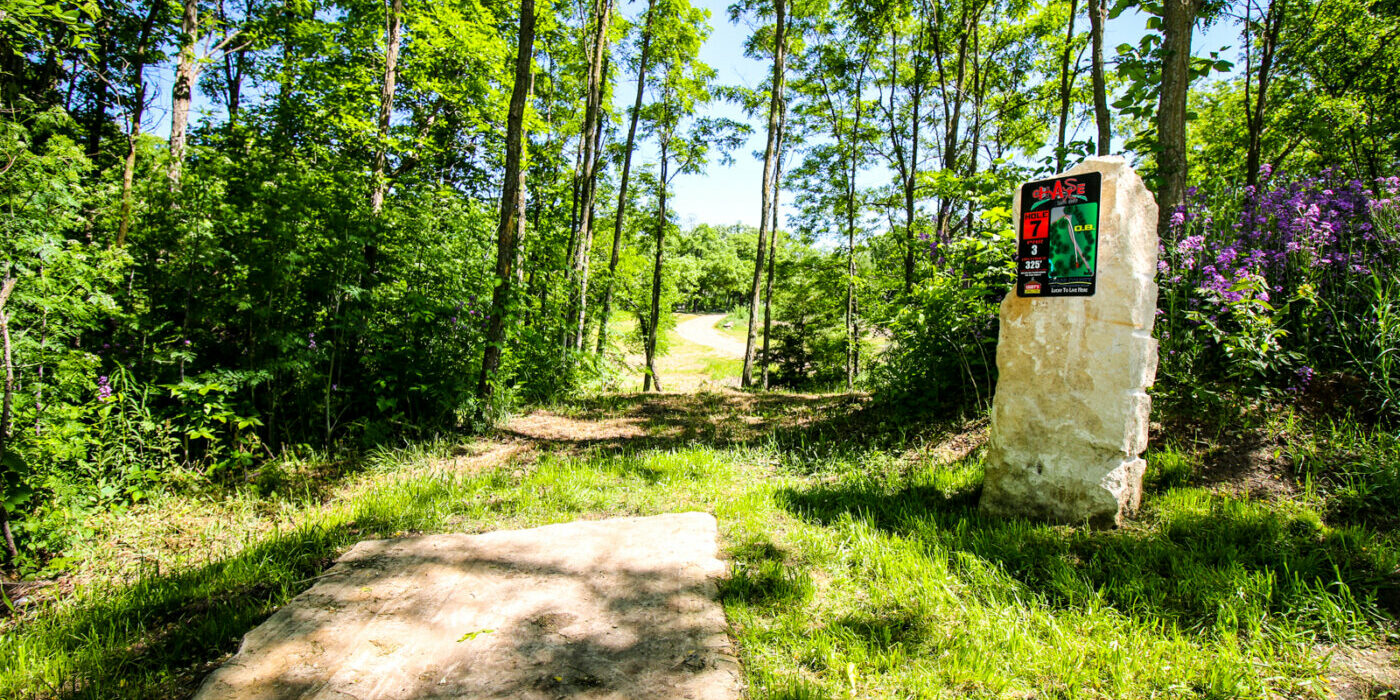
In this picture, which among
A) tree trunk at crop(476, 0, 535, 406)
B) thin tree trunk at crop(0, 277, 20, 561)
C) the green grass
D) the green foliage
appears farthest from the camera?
the green grass

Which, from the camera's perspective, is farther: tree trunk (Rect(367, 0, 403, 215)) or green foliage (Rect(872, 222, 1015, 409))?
tree trunk (Rect(367, 0, 403, 215))

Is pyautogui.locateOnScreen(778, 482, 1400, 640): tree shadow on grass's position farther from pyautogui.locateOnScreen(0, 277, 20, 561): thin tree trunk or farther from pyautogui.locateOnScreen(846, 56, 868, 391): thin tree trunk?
pyautogui.locateOnScreen(846, 56, 868, 391): thin tree trunk

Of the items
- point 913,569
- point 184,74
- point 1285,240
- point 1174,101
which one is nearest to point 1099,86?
point 1174,101

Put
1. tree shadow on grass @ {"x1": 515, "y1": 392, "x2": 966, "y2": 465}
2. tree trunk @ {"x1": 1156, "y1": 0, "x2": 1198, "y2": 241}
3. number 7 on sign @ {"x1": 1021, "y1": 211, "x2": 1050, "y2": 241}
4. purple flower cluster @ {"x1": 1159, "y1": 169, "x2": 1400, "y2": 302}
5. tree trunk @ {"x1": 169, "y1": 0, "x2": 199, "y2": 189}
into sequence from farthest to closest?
tree trunk @ {"x1": 169, "y1": 0, "x2": 199, "y2": 189}
tree shadow on grass @ {"x1": 515, "y1": 392, "x2": 966, "y2": 465}
tree trunk @ {"x1": 1156, "y1": 0, "x2": 1198, "y2": 241}
purple flower cluster @ {"x1": 1159, "y1": 169, "x2": 1400, "y2": 302}
number 7 on sign @ {"x1": 1021, "y1": 211, "x2": 1050, "y2": 241}

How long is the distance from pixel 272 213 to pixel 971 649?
593 cm

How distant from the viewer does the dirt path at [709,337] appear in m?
30.8

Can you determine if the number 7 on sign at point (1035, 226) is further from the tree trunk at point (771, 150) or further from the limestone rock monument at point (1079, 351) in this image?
the tree trunk at point (771, 150)

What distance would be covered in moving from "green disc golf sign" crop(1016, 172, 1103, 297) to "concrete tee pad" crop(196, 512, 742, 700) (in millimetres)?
2546

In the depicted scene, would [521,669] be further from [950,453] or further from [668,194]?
[668,194]

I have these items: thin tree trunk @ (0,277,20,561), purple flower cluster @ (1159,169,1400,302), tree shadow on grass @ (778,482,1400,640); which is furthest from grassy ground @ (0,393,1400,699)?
purple flower cluster @ (1159,169,1400,302)

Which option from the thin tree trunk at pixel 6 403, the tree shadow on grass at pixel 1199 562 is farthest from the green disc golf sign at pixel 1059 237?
the thin tree trunk at pixel 6 403

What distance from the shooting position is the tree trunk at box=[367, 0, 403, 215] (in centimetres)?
598

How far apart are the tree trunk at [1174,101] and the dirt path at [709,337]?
78.4 feet

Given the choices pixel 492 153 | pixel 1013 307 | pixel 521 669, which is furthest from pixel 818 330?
pixel 521 669
